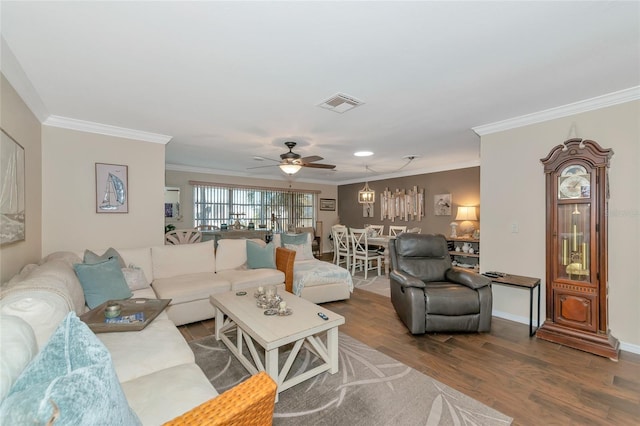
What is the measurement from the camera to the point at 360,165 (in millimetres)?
6230

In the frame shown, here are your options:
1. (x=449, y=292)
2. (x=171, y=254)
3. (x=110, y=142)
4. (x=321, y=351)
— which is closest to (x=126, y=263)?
(x=171, y=254)

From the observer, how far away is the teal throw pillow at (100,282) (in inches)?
96.0

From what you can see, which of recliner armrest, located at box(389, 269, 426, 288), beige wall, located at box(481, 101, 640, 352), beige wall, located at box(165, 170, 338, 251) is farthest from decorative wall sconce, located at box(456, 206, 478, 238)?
beige wall, located at box(165, 170, 338, 251)

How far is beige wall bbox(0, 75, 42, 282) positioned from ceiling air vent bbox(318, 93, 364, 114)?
96.5 inches

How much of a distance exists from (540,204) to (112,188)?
517 centimetres

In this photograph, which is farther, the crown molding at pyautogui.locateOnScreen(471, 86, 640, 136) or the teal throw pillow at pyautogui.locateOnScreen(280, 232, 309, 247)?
the teal throw pillow at pyautogui.locateOnScreen(280, 232, 309, 247)

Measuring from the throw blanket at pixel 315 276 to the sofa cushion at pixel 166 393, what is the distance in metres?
2.35

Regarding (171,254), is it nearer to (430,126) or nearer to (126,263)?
(126,263)

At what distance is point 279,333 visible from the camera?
1.97m

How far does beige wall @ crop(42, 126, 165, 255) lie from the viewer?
126 inches

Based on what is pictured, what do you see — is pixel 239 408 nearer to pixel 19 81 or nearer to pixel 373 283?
pixel 19 81

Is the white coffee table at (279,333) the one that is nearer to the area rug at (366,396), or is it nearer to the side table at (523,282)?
the area rug at (366,396)

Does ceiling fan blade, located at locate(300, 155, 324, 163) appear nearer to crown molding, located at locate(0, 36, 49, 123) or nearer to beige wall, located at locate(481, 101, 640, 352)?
beige wall, located at locate(481, 101, 640, 352)

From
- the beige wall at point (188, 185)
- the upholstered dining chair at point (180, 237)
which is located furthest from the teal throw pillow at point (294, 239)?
the beige wall at point (188, 185)
